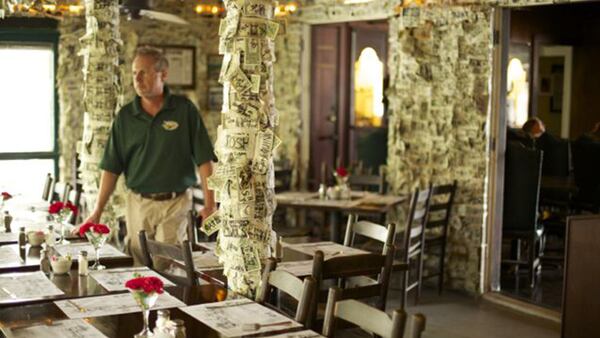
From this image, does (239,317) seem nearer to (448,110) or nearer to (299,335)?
(299,335)

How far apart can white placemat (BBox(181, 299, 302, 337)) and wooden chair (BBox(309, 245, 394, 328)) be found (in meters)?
0.31

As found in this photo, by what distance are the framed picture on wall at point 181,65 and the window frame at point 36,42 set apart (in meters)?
1.10

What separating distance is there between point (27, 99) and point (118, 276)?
5.15 meters

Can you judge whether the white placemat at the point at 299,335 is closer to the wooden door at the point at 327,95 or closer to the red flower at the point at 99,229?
the red flower at the point at 99,229

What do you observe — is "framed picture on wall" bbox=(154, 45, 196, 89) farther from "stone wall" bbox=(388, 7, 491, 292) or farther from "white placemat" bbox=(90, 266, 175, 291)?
"white placemat" bbox=(90, 266, 175, 291)

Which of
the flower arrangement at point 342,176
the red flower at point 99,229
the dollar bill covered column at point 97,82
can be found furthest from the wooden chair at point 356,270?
the flower arrangement at point 342,176

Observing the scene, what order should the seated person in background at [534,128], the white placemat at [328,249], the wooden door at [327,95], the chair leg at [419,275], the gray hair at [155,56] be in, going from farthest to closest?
1. the wooden door at [327,95]
2. the seated person in background at [534,128]
3. the chair leg at [419,275]
4. the gray hair at [155,56]
5. the white placemat at [328,249]

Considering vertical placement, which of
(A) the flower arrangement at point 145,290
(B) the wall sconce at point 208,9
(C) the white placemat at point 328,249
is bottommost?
(C) the white placemat at point 328,249

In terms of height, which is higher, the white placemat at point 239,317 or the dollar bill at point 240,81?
the dollar bill at point 240,81

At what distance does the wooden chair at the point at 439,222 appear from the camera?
278 inches

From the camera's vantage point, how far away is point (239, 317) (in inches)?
130

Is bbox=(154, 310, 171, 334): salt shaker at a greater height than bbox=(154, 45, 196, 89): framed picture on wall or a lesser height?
lesser

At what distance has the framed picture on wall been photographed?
907 cm

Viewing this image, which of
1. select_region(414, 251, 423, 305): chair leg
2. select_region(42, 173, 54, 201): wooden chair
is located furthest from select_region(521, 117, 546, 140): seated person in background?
select_region(42, 173, 54, 201): wooden chair
